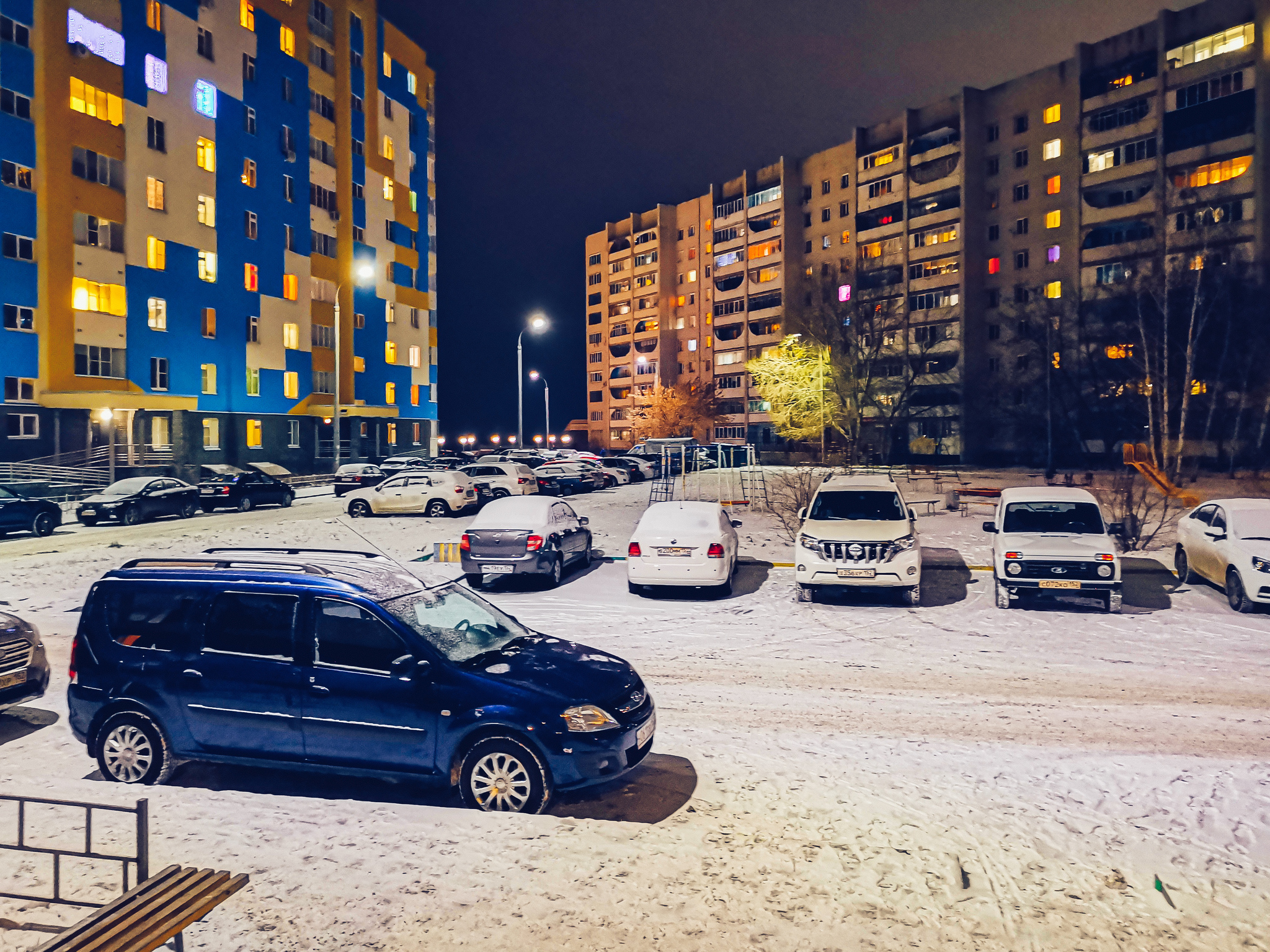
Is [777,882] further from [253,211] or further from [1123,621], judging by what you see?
[253,211]

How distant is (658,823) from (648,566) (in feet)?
27.7

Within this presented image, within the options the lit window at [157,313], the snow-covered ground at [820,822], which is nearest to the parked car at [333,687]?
the snow-covered ground at [820,822]

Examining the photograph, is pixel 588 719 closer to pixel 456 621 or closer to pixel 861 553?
pixel 456 621

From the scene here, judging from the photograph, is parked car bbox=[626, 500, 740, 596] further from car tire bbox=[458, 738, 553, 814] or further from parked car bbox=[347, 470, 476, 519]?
parked car bbox=[347, 470, 476, 519]

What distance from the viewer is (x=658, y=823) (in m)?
5.65

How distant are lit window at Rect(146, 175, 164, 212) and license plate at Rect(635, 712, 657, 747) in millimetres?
44639

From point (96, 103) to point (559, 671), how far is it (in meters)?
44.6

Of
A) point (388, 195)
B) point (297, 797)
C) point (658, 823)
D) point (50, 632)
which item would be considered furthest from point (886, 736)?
point (388, 195)

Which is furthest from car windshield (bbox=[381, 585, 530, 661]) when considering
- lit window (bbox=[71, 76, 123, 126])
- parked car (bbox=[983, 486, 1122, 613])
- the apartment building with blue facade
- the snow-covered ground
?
lit window (bbox=[71, 76, 123, 126])

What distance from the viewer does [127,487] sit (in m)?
26.8

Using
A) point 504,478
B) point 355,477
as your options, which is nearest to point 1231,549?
point 504,478

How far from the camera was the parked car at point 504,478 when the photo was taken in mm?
30281

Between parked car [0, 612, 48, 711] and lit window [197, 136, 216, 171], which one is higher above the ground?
lit window [197, 136, 216, 171]

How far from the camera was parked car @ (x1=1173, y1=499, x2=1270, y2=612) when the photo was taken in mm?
12195
